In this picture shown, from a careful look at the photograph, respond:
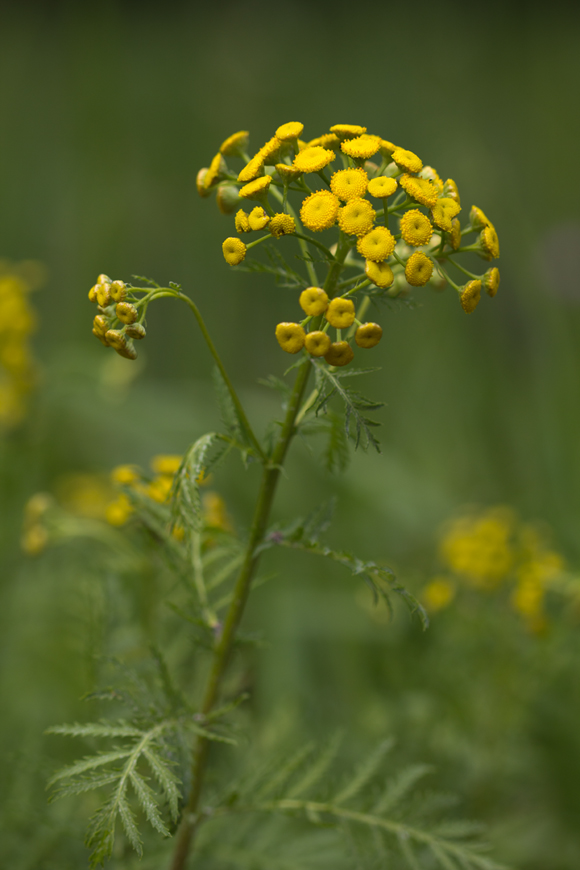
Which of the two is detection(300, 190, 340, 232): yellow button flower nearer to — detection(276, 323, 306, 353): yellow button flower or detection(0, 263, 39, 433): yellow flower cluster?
detection(276, 323, 306, 353): yellow button flower

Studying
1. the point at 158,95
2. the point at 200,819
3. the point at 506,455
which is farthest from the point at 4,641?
the point at 158,95

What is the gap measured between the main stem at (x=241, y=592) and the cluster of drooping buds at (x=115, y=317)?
0.58 ft

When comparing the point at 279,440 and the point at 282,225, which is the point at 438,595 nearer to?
the point at 279,440

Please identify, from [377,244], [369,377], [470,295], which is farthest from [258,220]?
[369,377]

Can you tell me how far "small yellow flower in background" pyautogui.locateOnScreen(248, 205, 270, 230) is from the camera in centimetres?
65

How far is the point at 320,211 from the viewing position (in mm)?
648

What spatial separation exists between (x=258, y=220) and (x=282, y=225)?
0.09 ft

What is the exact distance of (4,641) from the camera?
60.2 inches

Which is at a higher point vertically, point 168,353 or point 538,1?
point 538,1

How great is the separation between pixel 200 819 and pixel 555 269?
2.59m

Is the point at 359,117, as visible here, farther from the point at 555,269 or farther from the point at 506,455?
the point at 506,455

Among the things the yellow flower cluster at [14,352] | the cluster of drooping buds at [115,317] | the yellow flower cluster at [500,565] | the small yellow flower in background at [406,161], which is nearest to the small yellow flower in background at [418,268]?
the small yellow flower in background at [406,161]

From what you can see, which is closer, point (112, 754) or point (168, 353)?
point (112, 754)

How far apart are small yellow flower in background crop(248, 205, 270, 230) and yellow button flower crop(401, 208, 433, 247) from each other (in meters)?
0.14
